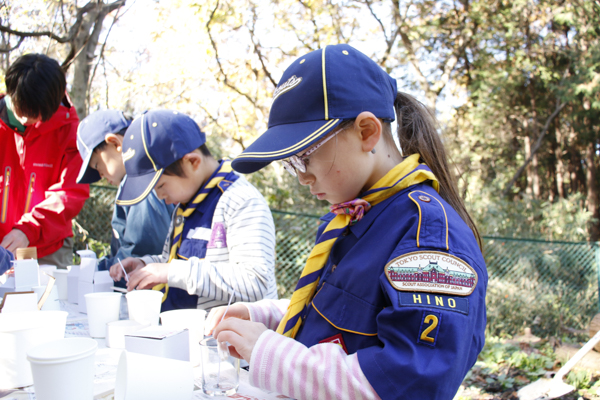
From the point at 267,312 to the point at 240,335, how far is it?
43 cm

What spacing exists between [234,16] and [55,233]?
20.1 ft

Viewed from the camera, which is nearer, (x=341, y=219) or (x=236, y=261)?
(x=341, y=219)

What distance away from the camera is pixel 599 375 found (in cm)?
421

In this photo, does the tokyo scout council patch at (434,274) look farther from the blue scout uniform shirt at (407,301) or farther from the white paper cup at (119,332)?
the white paper cup at (119,332)

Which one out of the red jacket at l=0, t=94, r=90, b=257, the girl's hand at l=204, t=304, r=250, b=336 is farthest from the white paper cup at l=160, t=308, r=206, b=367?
the red jacket at l=0, t=94, r=90, b=257

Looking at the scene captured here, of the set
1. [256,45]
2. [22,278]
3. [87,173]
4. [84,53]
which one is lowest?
[22,278]

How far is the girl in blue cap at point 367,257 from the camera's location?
38.5 inches

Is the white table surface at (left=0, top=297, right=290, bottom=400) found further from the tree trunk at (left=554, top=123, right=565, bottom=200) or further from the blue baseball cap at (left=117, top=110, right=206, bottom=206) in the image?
the tree trunk at (left=554, top=123, right=565, bottom=200)

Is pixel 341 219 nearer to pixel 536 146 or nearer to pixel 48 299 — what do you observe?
pixel 48 299

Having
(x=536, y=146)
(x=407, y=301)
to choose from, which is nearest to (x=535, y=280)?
(x=536, y=146)

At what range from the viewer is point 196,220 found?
2.42 metres

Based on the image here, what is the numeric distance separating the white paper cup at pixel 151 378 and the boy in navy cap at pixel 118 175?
1.90 metres

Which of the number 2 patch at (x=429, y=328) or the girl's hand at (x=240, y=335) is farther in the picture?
the girl's hand at (x=240, y=335)

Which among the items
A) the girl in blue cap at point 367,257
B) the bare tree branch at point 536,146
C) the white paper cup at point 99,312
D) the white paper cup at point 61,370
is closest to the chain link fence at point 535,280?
the bare tree branch at point 536,146
